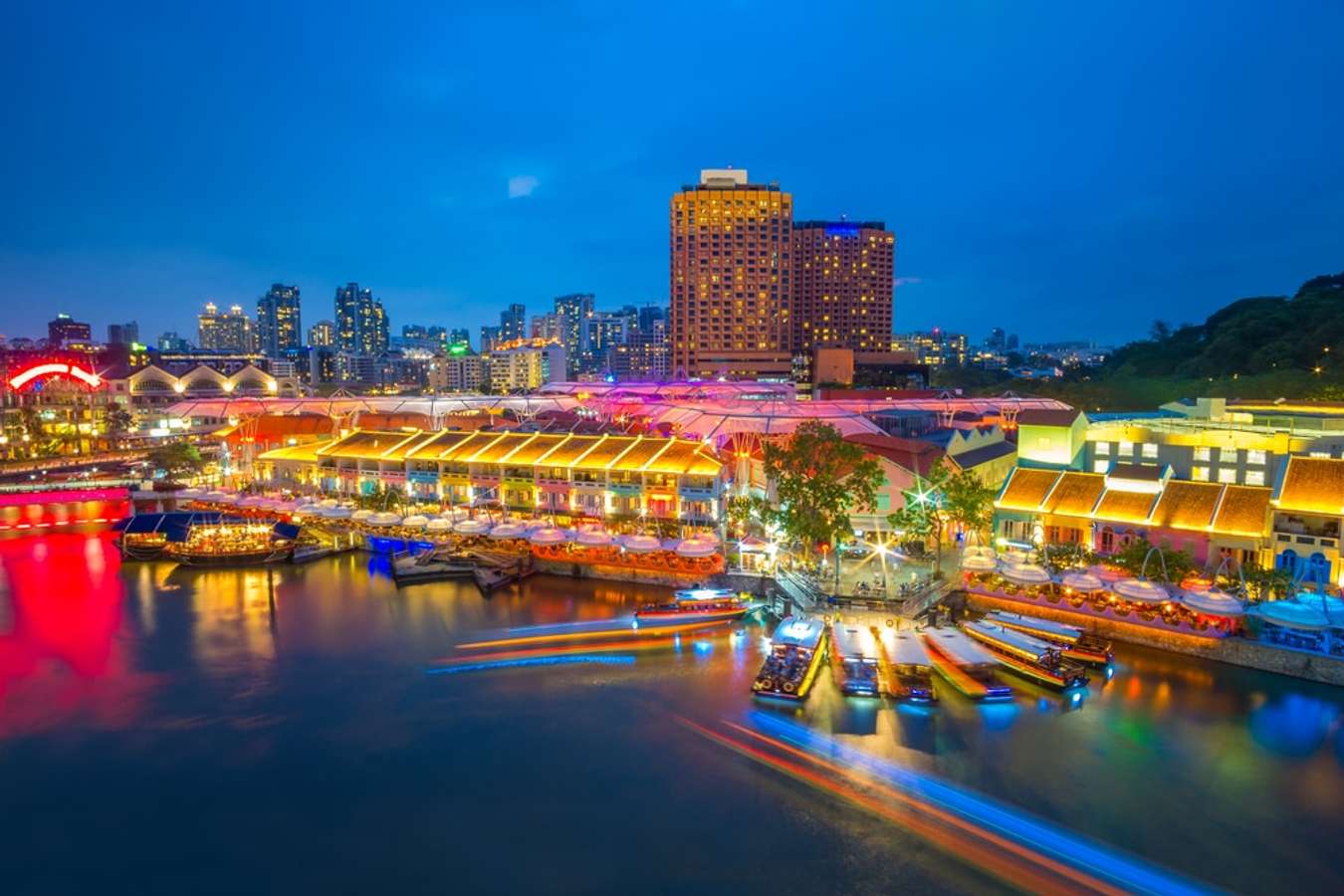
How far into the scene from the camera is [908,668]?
14.4m

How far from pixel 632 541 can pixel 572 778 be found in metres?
9.54

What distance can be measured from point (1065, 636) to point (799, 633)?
5.37 meters

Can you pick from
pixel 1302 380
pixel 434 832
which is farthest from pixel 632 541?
pixel 1302 380

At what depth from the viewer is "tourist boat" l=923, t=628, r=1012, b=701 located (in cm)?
1395

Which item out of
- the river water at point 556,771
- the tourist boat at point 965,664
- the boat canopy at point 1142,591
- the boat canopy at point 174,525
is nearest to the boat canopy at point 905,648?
the tourist boat at point 965,664

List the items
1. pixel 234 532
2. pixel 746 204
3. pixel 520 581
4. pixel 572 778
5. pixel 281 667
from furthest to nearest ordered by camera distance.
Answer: pixel 746 204 → pixel 234 532 → pixel 520 581 → pixel 281 667 → pixel 572 778

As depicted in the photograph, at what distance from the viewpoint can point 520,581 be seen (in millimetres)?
21531

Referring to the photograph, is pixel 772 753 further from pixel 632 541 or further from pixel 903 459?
pixel 903 459

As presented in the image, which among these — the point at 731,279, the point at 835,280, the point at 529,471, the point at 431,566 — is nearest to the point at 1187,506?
the point at 529,471

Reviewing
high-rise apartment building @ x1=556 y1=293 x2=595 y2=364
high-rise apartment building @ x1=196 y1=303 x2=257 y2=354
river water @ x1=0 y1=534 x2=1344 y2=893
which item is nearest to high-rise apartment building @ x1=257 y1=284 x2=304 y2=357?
high-rise apartment building @ x1=196 y1=303 x2=257 y2=354

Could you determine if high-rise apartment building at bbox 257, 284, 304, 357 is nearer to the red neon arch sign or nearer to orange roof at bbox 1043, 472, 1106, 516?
the red neon arch sign

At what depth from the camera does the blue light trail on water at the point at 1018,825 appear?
30.9ft

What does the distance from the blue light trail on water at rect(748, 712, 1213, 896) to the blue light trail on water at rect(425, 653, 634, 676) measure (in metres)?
4.37

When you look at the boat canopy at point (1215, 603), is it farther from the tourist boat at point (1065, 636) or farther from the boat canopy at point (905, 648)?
the boat canopy at point (905, 648)
